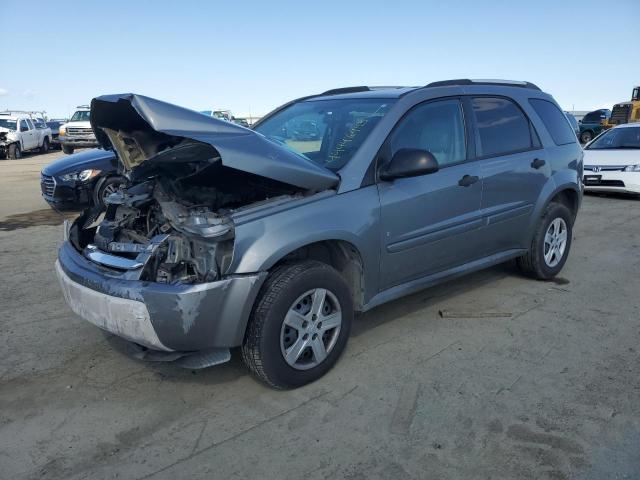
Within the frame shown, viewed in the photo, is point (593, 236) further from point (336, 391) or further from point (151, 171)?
point (151, 171)

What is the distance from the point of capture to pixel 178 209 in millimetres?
3285

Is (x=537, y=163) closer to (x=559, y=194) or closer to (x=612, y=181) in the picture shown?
(x=559, y=194)

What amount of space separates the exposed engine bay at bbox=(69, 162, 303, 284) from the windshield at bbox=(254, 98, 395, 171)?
583 mm

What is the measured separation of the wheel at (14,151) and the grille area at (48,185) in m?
17.5

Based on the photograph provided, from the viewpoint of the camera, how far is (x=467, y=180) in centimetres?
408

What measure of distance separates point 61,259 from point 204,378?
1.24 m

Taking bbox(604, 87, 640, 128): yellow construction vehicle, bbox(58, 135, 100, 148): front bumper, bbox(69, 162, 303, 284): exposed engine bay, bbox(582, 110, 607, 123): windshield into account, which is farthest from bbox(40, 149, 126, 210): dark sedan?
bbox(582, 110, 607, 123): windshield

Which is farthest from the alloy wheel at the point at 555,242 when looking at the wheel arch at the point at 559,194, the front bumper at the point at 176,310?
the front bumper at the point at 176,310

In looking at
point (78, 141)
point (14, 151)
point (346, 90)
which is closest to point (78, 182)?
point (346, 90)

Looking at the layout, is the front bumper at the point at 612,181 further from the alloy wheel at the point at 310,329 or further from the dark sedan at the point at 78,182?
the alloy wheel at the point at 310,329

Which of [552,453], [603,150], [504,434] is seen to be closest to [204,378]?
[504,434]

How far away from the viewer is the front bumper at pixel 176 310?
9.18ft

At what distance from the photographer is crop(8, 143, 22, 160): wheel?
A: 23438 millimetres

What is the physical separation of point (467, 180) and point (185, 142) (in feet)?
6.99
